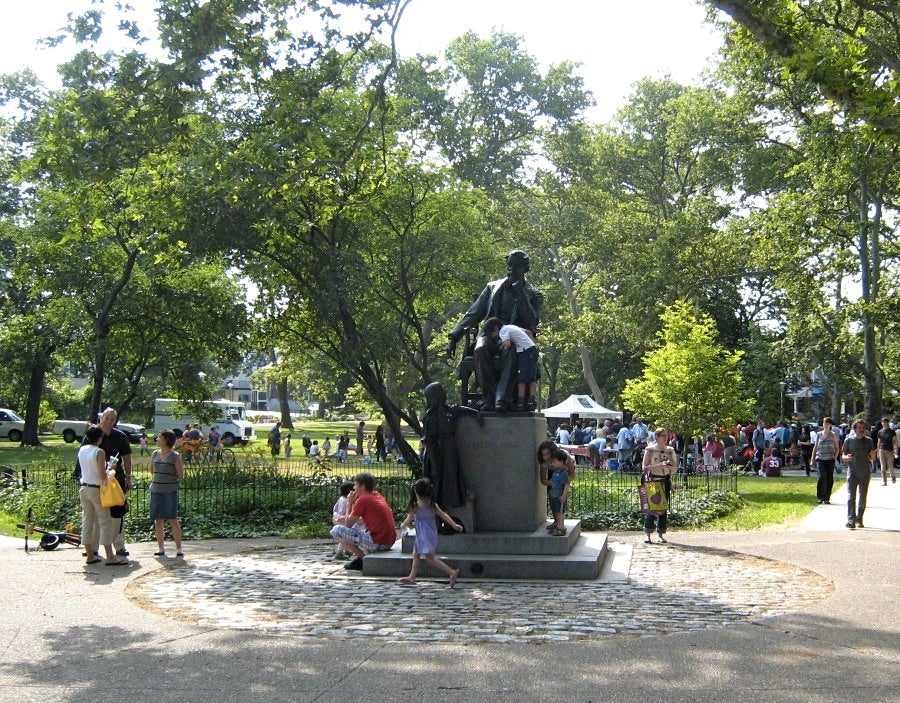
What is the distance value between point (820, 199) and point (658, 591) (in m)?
23.8

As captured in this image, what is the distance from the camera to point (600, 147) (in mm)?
51844

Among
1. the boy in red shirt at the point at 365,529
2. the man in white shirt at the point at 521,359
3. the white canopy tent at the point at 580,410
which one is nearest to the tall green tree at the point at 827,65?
the man in white shirt at the point at 521,359

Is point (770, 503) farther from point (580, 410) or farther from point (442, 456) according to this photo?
point (580, 410)

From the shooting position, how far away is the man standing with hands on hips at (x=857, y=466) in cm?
1509

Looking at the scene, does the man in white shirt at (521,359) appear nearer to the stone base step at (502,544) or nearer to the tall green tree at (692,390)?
the stone base step at (502,544)

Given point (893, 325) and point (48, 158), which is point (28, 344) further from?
point (893, 325)

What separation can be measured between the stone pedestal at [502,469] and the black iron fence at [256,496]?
467cm

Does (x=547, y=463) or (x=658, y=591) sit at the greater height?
(x=547, y=463)

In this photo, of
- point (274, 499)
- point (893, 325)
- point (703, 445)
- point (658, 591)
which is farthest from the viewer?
point (703, 445)

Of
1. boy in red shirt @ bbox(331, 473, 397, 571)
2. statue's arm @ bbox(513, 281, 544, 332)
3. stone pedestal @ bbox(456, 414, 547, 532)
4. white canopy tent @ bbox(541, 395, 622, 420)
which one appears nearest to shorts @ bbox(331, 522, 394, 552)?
boy in red shirt @ bbox(331, 473, 397, 571)

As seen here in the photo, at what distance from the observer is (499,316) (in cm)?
1266

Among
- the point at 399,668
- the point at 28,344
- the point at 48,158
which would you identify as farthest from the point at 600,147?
the point at 399,668

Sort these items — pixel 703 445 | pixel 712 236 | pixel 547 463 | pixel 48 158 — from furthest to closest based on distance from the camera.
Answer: pixel 712 236 < pixel 703 445 < pixel 48 158 < pixel 547 463

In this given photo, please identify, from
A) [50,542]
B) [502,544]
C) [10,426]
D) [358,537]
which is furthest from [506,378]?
[10,426]
